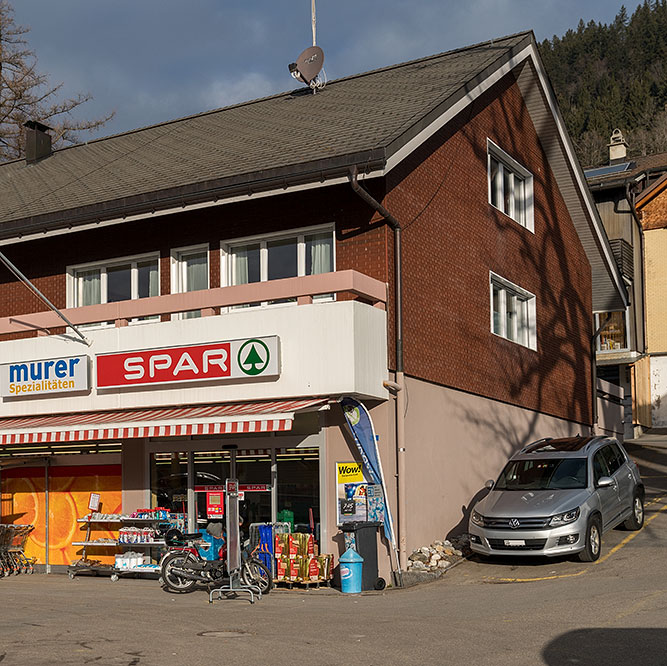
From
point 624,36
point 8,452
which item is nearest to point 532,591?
point 8,452

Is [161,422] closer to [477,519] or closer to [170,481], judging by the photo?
[170,481]

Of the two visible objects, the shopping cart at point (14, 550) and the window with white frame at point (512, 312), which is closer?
the shopping cart at point (14, 550)

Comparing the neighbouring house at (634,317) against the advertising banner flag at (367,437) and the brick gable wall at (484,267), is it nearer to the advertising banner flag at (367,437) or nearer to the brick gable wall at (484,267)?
the brick gable wall at (484,267)

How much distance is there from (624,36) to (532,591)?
104m

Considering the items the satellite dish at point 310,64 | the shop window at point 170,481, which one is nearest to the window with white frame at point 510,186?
the satellite dish at point 310,64

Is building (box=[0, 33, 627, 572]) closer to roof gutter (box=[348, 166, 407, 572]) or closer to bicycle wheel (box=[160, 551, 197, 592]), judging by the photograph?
roof gutter (box=[348, 166, 407, 572])

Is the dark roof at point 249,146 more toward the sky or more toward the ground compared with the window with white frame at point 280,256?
more toward the sky

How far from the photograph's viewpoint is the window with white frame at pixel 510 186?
22125 millimetres

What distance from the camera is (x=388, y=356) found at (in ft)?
54.7

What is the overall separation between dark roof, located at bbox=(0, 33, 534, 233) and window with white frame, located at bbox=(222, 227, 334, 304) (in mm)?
1479

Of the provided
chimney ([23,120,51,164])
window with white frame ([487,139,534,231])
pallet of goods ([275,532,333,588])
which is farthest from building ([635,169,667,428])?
pallet of goods ([275,532,333,588])

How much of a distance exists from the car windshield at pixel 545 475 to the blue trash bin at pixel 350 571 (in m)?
3.64

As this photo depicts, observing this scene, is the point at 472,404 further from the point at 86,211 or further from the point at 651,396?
the point at 651,396

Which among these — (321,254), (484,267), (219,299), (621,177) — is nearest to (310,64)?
(484,267)
